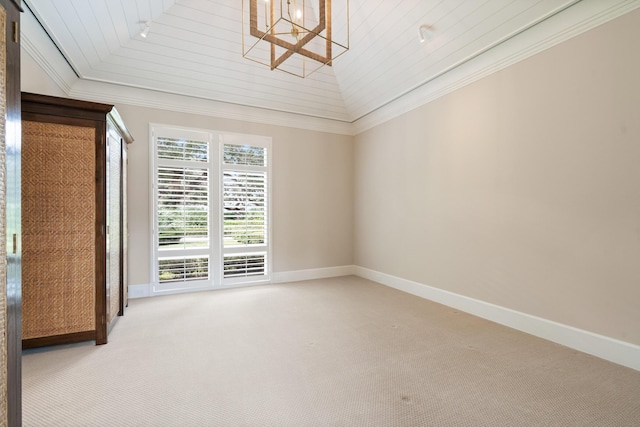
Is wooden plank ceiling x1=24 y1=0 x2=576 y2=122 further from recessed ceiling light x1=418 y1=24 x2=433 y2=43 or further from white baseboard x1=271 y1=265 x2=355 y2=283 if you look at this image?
white baseboard x1=271 y1=265 x2=355 y2=283

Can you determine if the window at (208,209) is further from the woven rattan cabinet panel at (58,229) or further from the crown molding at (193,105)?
the woven rattan cabinet panel at (58,229)

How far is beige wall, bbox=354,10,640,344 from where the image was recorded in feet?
8.16

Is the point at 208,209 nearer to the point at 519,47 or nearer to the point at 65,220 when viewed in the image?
the point at 65,220

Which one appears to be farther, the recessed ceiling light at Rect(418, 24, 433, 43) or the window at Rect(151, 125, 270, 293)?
the window at Rect(151, 125, 270, 293)

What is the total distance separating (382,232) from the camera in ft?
16.9

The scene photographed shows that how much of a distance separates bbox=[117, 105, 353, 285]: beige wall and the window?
0.14 meters

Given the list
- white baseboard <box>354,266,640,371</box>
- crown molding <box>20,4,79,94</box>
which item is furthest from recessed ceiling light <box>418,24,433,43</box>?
crown molding <box>20,4,79,94</box>

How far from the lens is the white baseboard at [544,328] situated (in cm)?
245

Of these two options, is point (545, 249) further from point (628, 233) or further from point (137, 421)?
point (137, 421)

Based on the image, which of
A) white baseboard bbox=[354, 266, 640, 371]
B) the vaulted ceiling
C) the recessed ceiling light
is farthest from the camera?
the recessed ceiling light

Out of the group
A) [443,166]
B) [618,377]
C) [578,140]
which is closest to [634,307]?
[618,377]

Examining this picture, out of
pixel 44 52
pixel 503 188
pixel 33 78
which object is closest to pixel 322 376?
pixel 503 188

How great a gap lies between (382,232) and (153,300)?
140 inches

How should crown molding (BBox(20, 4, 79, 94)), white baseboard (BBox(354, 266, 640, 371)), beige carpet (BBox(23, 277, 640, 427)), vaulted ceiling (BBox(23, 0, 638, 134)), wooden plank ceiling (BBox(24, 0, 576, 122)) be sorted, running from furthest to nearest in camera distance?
wooden plank ceiling (BBox(24, 0, 576, 122)), vaulted ceiling (BBox(23, 0, 638, 134)), crown molding (BBox(20, 4, 79, 94)), white baseboard (BBox(354, 266, 640, 371)), beige carpet (BBox(23, 277, 640, 427))
